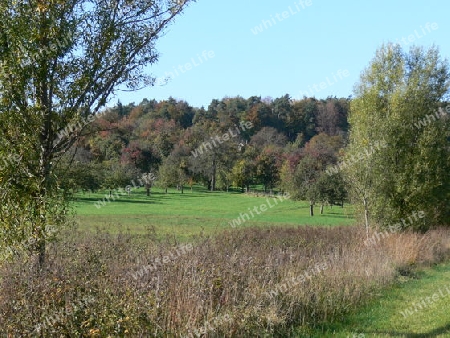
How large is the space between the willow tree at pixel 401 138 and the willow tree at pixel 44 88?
1505 centimetres

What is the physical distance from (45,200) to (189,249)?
3474 millimetres

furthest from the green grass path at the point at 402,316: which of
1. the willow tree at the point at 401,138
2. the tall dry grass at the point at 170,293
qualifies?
the willow tree at the point at 401,138

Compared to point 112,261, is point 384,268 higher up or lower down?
lower down

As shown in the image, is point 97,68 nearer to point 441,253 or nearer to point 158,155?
point 441,253

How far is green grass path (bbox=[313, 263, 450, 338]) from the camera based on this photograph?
28.9ft

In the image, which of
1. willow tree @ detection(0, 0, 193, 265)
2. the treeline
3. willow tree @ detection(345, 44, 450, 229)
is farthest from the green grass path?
the treeline

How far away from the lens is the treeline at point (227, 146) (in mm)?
64000

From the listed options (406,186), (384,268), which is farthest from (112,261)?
(406,186)

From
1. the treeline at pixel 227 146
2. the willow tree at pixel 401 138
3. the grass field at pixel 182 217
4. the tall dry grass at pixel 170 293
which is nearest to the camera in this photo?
the tall dry grass at pixel 170 293

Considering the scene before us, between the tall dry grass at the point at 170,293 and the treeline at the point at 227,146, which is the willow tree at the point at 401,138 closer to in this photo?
the tall dry grass at the point at 170,293

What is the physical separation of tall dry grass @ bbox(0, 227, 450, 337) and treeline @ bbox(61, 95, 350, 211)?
40.4 m

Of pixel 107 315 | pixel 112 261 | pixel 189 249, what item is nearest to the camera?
pixel 107 315

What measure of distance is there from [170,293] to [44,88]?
381 cm

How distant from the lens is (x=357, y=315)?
10133 millimetres
